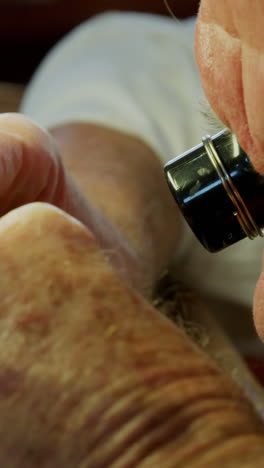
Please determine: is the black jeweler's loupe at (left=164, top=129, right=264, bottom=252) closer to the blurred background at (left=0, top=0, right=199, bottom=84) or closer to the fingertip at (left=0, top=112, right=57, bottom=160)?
the fingertip at (left=0, top=112, right=57, bottom=160)

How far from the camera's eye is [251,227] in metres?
0.41

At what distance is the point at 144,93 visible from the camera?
0.99 meters

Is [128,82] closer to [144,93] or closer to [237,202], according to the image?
[144,93]

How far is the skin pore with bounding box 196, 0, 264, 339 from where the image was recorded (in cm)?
34

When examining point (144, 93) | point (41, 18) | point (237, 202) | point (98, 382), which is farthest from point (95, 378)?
point (41, 18)

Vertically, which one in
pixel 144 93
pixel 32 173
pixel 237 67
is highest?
pixel 237 67

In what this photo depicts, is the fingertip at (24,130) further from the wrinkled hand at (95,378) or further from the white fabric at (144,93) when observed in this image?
the white fabric at (144,93)

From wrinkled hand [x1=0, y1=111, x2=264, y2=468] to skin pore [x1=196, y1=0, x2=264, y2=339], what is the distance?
0.11 meters

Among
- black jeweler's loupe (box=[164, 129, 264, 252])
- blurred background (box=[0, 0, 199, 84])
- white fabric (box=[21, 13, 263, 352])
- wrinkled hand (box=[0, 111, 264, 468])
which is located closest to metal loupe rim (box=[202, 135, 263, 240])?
black jeweler's loupe (box=[164, 129, 264, 252])

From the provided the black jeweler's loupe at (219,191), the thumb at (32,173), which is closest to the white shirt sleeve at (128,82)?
the thumb at (32,173)

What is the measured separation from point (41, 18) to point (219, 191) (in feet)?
3.00

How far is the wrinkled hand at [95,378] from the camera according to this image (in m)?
0.29

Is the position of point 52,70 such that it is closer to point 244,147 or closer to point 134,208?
point 134,208

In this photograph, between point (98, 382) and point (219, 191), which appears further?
point (219, 191)
